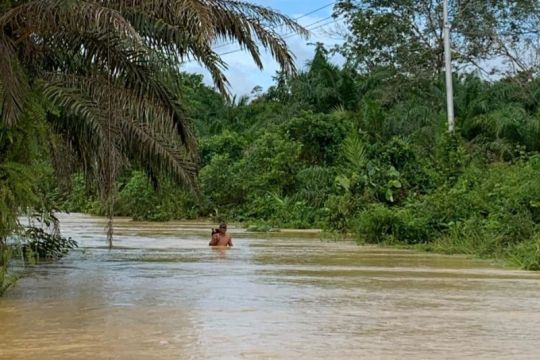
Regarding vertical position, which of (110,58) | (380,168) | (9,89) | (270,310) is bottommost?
(270,310)

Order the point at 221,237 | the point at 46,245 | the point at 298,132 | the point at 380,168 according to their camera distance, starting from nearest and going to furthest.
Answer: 1. the point at 46,245
2. the point at 221,237
3. the point at 380,168
4. the point at 298,132

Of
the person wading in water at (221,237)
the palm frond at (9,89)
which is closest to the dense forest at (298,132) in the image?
the palm frond at (9,89)

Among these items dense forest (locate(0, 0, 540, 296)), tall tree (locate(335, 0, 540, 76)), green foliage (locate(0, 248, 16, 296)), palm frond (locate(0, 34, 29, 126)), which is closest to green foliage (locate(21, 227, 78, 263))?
dense forest (locate(0, 0, 540, 296))

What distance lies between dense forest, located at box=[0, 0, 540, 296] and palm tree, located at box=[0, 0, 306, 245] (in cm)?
3

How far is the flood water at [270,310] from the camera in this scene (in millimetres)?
7059

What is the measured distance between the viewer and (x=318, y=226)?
96.7 ft

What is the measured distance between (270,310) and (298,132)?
26462mm

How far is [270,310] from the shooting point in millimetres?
9258

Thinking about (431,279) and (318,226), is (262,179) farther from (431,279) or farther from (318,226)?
(431,279)

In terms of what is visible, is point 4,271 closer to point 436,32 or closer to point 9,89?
point 9,89

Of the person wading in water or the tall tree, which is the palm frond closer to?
the person wading in water

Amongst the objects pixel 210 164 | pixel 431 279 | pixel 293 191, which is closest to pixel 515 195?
pixel 431 279

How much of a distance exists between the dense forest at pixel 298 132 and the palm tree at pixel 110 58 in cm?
3

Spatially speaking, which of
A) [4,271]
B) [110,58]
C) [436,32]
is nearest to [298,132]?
[436,32]
